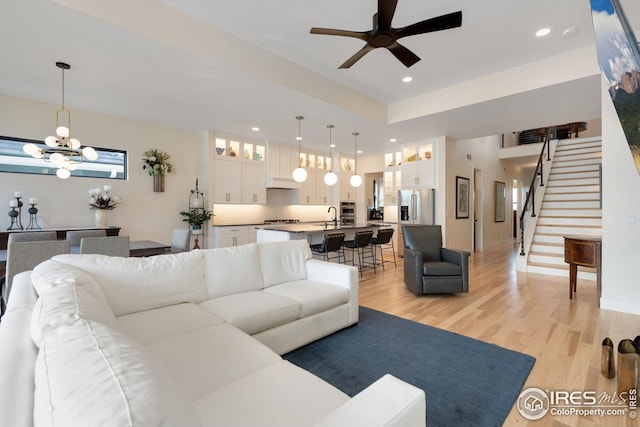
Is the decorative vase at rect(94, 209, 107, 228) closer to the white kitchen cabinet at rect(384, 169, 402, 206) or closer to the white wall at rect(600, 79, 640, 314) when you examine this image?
the white kitchen cabinet at rect(384, 169, 402, 206)

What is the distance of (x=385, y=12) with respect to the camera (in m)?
2.41

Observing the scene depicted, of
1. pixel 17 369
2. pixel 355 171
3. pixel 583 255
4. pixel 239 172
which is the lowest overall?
pixel 583 255

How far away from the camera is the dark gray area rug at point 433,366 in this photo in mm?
1833

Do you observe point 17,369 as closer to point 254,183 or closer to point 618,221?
point 618,221

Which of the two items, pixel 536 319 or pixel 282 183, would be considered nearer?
pixel 536 319

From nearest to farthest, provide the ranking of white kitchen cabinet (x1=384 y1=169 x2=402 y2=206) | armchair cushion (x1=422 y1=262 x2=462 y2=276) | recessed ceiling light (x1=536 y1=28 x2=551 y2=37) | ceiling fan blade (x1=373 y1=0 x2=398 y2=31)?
ceiling fan blade (x1=373 y1=0 x2=398 y2=31)
recessed ceiling light (x1=536 y1=28 x2=551 y2=37)
armchair cushion (x1=422 y1=262 x2=462 y2=276)
white kitchen cabinet (x1=384 y1=169 x2=402 y2=206)

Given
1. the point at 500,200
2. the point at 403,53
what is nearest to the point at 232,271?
the point at 403,53

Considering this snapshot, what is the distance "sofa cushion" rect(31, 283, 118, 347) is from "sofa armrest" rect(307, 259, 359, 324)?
211cm

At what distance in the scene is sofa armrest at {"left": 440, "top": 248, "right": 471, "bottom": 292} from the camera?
390 cm

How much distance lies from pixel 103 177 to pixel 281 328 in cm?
498

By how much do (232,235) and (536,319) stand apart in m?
5.49

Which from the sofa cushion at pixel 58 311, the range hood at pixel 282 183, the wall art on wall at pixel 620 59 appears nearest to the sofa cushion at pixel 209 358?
the sofa cushion at pixel 58 311

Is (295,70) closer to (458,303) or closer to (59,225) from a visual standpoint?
(458,303)

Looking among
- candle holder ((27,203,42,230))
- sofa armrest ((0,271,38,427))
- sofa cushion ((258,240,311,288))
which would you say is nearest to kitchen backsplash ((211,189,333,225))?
candle holder ((27,203,42,230))
